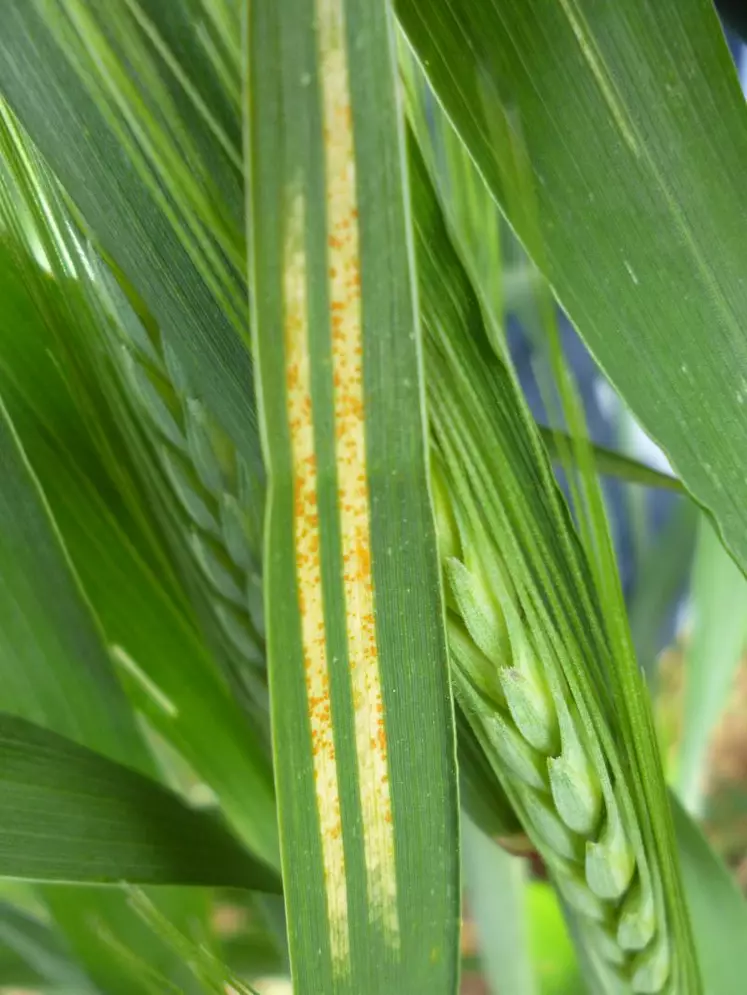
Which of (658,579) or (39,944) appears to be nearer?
(39,944)

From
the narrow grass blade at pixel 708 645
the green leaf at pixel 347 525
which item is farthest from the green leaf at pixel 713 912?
the green leaf at pixel 347 525

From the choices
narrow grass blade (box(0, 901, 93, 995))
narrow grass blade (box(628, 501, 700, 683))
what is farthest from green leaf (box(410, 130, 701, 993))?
narrow grass blade (box(628, 501, 700, 683))

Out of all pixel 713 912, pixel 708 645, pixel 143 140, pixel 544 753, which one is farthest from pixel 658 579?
pixel 143 140

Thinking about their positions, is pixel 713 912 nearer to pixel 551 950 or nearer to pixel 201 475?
pixel 551 950

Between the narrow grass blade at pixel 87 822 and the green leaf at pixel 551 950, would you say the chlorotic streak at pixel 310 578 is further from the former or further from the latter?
the green leaf at pixel 551 950

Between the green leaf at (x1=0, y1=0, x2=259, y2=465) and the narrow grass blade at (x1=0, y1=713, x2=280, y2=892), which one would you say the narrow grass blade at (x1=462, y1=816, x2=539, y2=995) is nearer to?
the narrow grass blade at (x1=0, y1=713, x2=280, y2=892)
